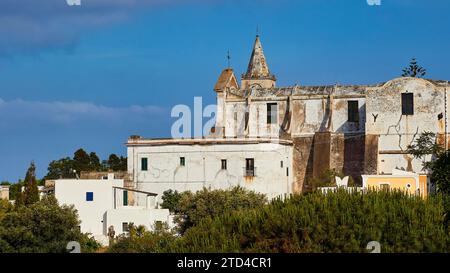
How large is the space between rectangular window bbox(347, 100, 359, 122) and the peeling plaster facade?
5 centimetres

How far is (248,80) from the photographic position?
63125mm

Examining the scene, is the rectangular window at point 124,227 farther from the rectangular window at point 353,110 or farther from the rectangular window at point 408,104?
the rectangular window at point 408,104

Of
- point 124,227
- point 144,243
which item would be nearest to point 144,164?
point 124,227

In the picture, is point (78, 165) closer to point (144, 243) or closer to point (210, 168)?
point (210, 168)

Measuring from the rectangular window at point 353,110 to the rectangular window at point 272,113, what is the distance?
400cm

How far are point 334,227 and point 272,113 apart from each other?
33515 mm

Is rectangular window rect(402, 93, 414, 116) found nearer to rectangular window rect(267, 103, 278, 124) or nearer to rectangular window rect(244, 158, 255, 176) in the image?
rectangular window rect(267, 103, 278, 124)

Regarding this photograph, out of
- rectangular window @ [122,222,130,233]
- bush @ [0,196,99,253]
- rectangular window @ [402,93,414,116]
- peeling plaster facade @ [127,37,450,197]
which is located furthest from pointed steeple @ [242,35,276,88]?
bush @ [0,196,99,253]

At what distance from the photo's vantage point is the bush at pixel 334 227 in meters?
23.3

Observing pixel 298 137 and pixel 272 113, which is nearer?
pixel 298 137

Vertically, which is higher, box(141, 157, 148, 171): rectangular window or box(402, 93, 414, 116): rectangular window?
box(402, 93, 414, 116): rectangular window

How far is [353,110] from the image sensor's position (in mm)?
55562

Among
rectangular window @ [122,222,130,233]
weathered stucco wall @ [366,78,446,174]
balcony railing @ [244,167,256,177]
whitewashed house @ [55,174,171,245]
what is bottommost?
rectangular window @ [122,222,130,233]

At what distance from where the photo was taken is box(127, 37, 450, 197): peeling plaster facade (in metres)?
51.0
